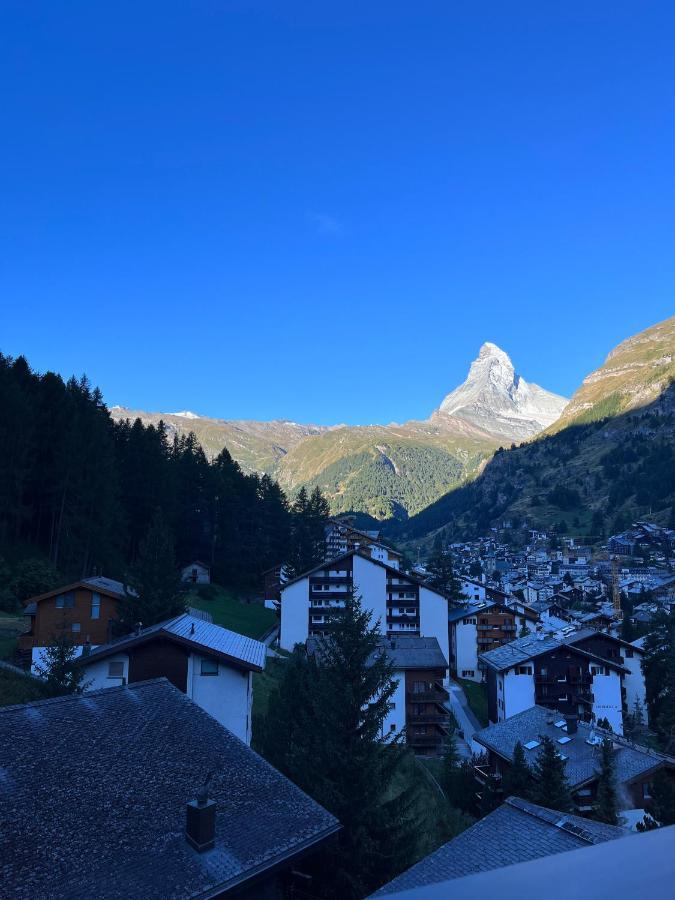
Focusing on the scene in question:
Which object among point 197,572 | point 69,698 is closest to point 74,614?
point 69,698

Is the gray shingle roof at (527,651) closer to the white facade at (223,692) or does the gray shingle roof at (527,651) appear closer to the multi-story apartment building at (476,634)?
the multi-story apartment building at (476,634)

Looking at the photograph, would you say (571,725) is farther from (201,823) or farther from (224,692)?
(201,823)

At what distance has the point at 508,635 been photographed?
63.2 metres

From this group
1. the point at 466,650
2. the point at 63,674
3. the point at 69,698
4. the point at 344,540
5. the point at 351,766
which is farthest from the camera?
the point at 344,540

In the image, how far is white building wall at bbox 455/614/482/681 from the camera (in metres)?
60.7

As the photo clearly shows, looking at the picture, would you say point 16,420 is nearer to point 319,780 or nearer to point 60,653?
point 60,653

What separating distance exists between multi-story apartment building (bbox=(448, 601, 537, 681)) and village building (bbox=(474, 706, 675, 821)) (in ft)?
88.6

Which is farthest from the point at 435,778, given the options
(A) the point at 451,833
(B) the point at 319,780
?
(B) the point at 319,780

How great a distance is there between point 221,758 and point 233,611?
44.8 metres

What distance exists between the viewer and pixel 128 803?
30.8 feet

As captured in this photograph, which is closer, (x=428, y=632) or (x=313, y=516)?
(x=428, y=632)

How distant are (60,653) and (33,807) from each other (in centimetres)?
940

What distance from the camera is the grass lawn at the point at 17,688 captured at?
61.3 ft

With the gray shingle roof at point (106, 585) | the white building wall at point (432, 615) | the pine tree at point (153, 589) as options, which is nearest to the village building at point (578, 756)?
the pine tree at point (153, 589)
